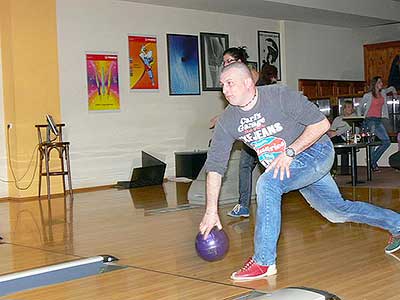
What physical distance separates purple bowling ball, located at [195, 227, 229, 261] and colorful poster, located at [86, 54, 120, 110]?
19.6 feet

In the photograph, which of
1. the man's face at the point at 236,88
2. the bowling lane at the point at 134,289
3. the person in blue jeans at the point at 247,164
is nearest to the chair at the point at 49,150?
the person in blue jeans at the point at 247,164

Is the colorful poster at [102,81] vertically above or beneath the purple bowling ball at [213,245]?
above

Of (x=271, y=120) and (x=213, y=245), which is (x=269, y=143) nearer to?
(x=271, y=120)

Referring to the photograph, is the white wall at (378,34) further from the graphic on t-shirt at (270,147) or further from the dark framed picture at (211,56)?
the graphic on t-shirt at (270,147)

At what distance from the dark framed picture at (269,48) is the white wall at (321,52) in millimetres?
202

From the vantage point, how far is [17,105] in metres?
8.25

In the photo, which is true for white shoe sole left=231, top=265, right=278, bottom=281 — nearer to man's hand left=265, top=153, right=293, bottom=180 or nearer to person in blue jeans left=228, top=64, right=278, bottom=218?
man's hand left=265, top=153, right=293, bottom=180

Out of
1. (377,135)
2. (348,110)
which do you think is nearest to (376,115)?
(377,135)

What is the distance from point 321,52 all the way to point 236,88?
401 inches

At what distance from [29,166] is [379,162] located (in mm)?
5180

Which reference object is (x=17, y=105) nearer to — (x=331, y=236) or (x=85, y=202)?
(x=85, y=202)

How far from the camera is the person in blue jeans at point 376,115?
959 cm

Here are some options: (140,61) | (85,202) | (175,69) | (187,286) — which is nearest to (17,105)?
(85,202)

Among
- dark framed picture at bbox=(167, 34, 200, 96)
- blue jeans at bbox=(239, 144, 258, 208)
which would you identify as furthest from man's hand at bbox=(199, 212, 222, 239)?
dark framed picture at bbox=(167, 34, 200, 96)
